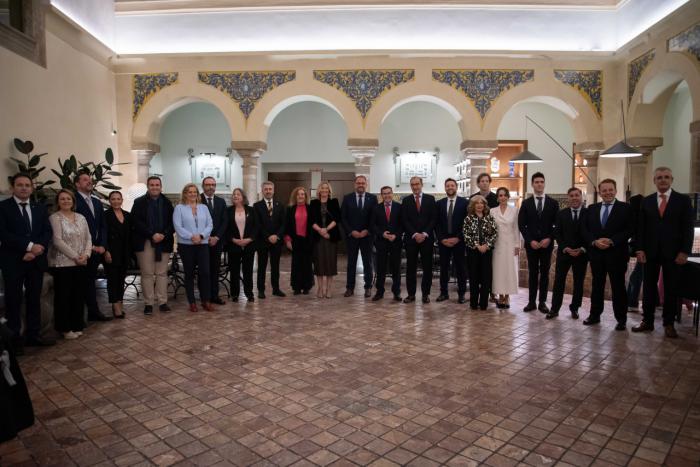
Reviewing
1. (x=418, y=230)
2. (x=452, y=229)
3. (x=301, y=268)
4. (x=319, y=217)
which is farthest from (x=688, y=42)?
(x=301, y=268)

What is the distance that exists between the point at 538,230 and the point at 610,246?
0.86 metres

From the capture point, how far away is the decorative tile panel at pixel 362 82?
888 cm

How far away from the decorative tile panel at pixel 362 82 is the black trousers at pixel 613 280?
515cm

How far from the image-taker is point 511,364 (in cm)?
380

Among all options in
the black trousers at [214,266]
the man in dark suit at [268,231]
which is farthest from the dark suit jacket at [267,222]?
the black trousers at [214,266]

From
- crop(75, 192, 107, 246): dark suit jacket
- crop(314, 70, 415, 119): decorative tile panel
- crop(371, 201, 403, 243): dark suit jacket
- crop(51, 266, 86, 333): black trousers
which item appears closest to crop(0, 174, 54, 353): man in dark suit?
crop(51, 266, 86, 333): black trousers

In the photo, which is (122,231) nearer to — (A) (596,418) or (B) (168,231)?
(B) (168,231)

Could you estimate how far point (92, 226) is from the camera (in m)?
5.04

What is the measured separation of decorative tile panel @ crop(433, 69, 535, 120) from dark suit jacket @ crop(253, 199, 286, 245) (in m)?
4.36

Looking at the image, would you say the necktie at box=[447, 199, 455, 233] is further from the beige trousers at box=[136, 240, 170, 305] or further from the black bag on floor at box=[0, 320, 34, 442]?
the black bag on floor at box=[0, 320, 34, 442]

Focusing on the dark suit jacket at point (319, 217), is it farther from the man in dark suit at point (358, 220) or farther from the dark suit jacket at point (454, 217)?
the dark suit jacket at point (454, 217)

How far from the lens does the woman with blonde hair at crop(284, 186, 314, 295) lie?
6.44m

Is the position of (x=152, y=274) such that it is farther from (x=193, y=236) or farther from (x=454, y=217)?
(x=454, y=217)

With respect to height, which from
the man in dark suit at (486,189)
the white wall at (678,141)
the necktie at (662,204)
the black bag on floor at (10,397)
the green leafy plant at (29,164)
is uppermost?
the white wall at (678,141)
